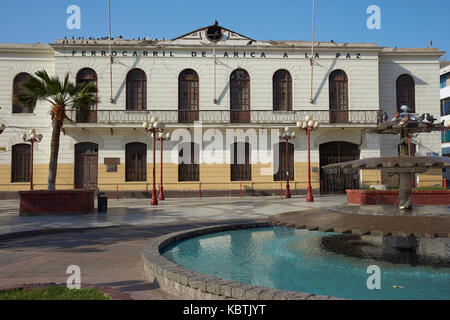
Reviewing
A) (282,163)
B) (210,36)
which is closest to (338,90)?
(282,163)

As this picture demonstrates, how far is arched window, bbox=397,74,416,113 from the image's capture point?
23.5m

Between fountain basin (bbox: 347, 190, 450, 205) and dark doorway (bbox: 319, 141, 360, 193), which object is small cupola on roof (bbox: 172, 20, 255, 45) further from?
fountain basin (bbox: 347, 190, 450, 205)

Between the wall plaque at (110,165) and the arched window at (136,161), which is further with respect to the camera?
the arched window at (136,161)

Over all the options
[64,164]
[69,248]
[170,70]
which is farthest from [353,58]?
[69,248]

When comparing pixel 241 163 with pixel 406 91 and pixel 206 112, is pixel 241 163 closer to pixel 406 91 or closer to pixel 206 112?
pixel 206 112

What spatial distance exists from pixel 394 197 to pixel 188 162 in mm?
12225

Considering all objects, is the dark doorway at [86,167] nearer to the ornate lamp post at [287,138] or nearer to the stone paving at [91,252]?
A: the stone paving at [91,252]

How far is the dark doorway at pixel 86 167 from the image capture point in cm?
2188

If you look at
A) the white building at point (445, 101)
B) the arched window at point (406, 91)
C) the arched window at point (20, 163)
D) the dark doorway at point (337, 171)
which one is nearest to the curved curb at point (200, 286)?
the dark doorway at point (337, 171)

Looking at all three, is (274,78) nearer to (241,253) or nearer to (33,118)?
(33,118)

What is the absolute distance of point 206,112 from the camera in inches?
872

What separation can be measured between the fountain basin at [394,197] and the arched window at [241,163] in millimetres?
8599

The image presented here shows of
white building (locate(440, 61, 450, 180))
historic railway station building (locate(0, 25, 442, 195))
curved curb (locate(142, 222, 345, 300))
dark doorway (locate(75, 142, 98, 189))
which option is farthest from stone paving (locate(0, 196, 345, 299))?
white building (locate(440, 61, 450, 180))

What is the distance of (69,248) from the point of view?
23.5 feet
